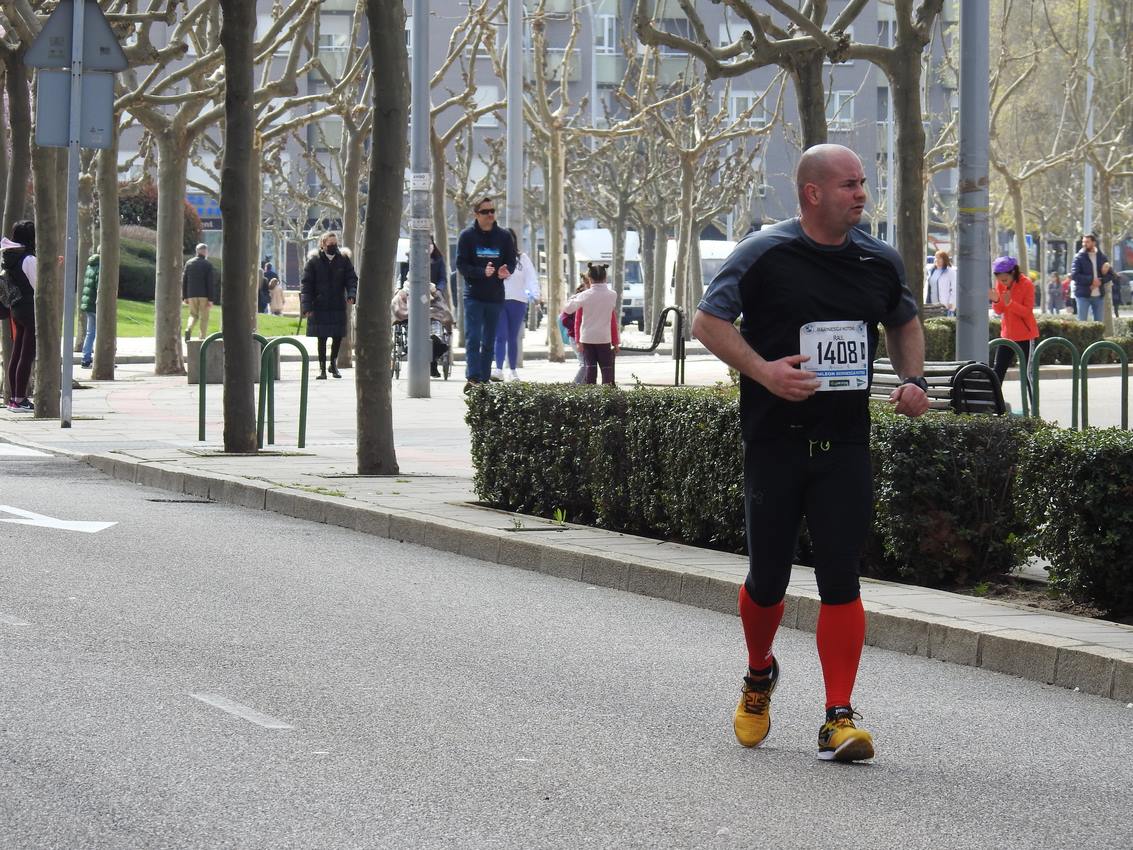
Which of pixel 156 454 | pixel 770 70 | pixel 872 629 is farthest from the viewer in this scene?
pixel 770 70

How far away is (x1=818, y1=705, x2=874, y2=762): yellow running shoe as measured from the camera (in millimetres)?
6090

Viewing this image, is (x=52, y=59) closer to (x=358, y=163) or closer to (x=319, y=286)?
(x=319, y=286)

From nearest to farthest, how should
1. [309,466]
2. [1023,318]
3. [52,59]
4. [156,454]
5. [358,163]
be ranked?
[309,466] → [156,454] → [52,59] → [1023,318] → [358,163]

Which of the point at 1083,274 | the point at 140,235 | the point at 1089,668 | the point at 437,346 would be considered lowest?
the point at 1089,668

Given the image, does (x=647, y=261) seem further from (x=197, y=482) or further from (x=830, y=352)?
(x=830, y=352)

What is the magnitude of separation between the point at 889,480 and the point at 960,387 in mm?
2604

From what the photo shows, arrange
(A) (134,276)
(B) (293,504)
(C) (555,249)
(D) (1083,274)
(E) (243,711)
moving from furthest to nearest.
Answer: (A) (134,276)
(C) (555,249)
(D) (1083,274)
(B) (293,504)
(E) (243,711)

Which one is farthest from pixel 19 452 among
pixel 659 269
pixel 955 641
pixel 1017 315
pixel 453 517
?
pixel 659 269

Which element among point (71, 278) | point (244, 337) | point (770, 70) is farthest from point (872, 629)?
point (770, 70)

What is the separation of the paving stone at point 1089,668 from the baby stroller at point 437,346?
2040 cm

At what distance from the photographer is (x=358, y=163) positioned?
108 ft

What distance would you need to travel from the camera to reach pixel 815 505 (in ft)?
20.8

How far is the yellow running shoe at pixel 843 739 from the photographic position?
20.0ft

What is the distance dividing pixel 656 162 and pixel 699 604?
5095cm
